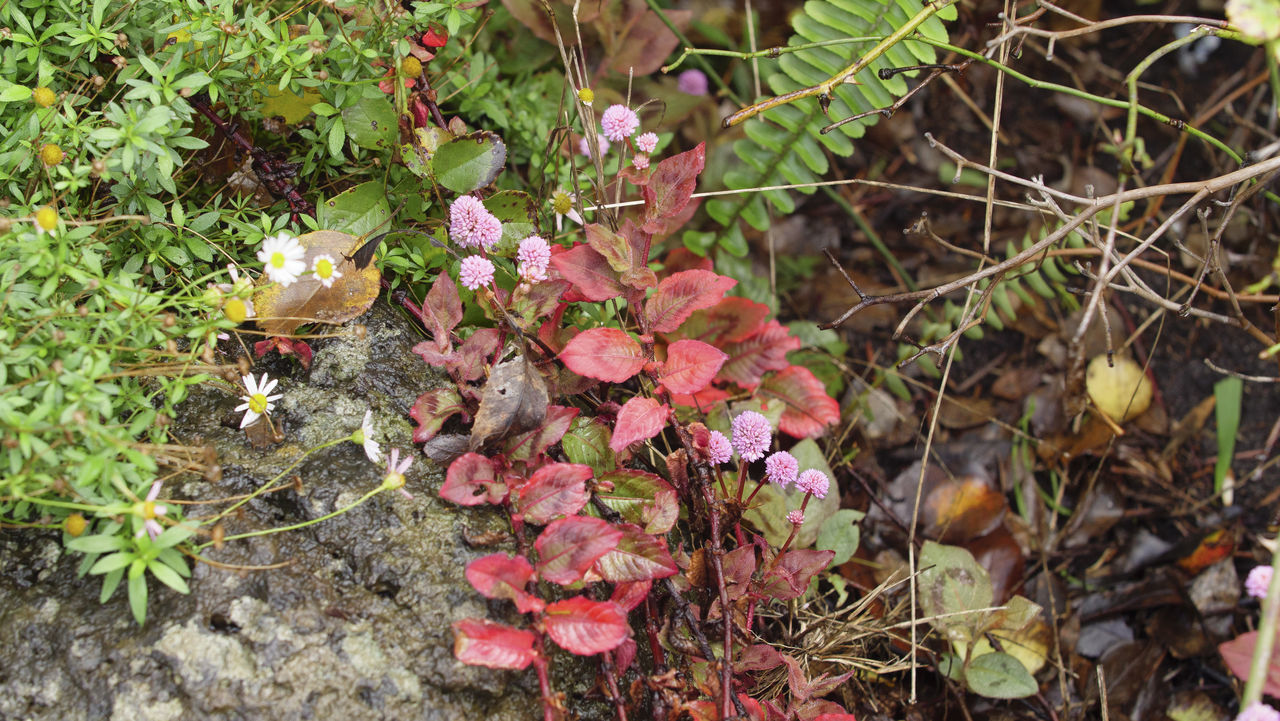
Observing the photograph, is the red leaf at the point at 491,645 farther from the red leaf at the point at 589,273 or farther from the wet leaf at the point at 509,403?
the red leaf at the point at 589,273

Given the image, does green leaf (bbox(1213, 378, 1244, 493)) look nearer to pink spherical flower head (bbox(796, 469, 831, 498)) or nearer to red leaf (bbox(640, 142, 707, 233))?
pink spherical flower head (bbox(796, 469, 831, 498))

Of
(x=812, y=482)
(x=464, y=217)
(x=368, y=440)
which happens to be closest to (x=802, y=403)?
(x=812, y=482)

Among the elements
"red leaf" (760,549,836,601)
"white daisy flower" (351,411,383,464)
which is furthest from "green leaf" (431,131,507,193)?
"red leaf" (760,549,836,601)

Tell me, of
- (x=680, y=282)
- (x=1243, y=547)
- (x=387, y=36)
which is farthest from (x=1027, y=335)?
(x=387, y=36)

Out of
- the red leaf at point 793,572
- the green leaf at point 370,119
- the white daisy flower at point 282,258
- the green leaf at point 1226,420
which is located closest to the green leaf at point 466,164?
the green leaf at point 370,119

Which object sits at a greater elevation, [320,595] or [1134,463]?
[320,595]

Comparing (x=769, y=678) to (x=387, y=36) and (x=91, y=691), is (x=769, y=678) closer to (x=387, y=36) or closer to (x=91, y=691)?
(x=91, y=691)
